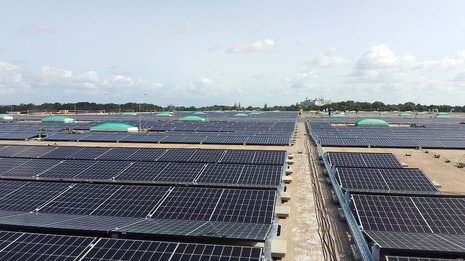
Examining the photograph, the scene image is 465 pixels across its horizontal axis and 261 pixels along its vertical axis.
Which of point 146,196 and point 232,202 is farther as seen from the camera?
point 146,196

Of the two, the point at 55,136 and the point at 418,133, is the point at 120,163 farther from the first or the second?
the point at 418,133

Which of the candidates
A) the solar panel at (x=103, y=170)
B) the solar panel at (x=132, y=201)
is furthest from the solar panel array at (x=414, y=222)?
the solar panel at (x=103, y=170)

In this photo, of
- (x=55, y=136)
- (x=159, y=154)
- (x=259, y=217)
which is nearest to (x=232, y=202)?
(x=259, y=217)

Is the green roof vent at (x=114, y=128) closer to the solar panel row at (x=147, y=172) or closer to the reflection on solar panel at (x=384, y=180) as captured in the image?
the solar panel row at (x=147, y=172)

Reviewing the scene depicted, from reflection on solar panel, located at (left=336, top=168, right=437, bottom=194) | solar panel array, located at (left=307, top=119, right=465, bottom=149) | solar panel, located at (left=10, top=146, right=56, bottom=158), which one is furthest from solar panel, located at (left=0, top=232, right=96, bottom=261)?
solar panel array, located at (left=307, top=119, right=465, bottom=149)

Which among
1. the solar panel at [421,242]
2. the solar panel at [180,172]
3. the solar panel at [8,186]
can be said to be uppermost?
the solar panel at [180,172]

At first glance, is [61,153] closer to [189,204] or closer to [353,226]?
[189,204]
